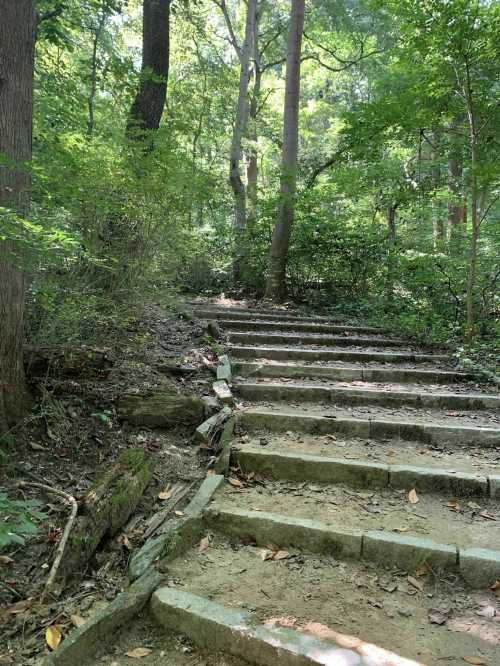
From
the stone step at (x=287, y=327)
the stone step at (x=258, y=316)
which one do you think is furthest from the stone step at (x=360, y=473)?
the stone step at (x=258, y=316)

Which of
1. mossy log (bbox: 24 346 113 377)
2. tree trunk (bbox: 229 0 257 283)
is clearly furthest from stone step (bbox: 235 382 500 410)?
tree trunk (bbox: 229 0 257 283)

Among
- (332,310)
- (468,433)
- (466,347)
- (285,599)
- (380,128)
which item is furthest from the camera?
(332,310)

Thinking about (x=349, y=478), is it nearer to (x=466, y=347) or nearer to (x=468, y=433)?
(x=468, y=433)

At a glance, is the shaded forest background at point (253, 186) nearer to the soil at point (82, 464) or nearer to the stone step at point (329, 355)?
the soil at point (82, 464)

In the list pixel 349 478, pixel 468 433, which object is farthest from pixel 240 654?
pixel 468 433

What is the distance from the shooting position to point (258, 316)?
26.7 ft

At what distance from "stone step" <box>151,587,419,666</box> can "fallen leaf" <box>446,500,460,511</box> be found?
1.42 m

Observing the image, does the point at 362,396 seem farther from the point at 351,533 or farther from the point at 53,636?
the point at 53,636

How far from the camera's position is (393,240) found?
9.86 metres

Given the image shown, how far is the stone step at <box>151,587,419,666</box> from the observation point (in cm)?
187

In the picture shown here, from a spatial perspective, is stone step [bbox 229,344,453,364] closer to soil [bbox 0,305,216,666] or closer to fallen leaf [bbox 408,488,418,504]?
soil [bbox 0,305,216,666]

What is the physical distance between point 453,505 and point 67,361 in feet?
10.8

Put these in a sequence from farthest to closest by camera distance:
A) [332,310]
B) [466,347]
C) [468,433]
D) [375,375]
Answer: [332,310]
[466,347]
[375,375]
[468,433]

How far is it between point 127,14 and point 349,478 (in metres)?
16.9
